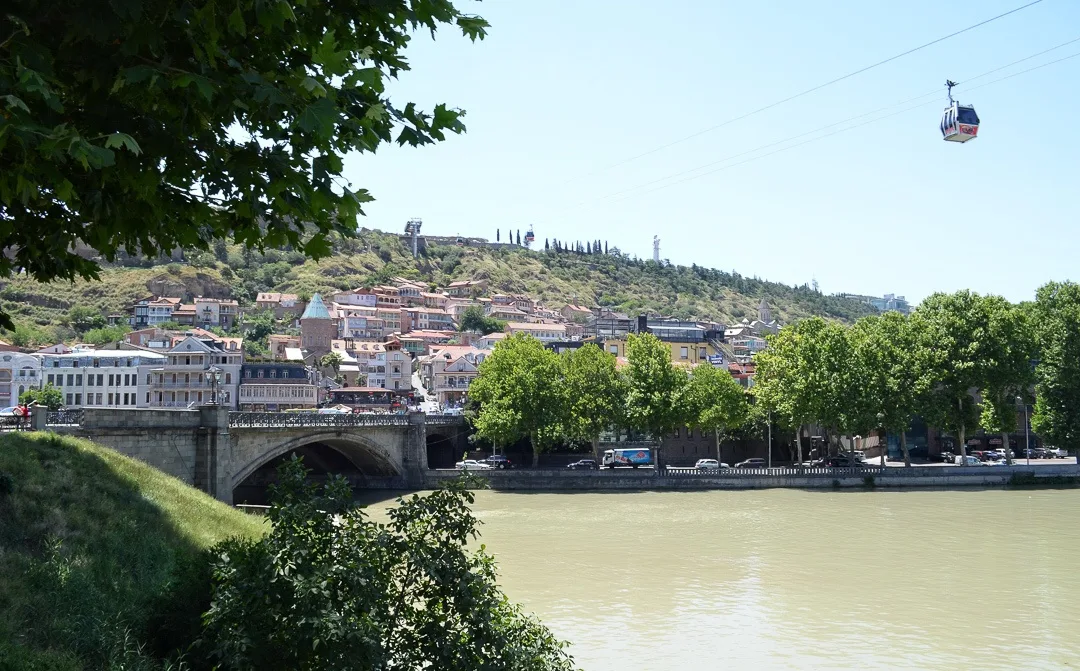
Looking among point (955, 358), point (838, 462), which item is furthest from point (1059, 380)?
point (838, 462)

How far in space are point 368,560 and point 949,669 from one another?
12.3 meters

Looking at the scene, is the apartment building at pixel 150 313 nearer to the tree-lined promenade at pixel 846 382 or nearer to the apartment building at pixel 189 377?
the apartment building at pixel 189 377

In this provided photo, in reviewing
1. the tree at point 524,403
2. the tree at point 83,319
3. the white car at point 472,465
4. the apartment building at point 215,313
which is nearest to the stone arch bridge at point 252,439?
the white car at point 472,465

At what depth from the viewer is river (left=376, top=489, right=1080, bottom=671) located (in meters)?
17.8

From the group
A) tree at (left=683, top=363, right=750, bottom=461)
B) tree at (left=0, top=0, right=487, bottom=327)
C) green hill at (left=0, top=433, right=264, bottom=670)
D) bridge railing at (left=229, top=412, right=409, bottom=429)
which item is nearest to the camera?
tree at (left=0, top=0, right=487, bottom=327)

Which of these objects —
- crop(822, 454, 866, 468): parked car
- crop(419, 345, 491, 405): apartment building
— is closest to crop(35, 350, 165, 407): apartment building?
crop(419, 345, 491, 405): apartment building

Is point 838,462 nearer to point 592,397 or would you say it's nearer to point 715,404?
point 715,404

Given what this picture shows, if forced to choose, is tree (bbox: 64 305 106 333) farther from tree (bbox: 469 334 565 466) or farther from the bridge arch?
tree (bbox: 469 334 565 466)

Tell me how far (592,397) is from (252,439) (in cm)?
2079

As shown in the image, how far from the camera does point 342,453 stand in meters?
49.1

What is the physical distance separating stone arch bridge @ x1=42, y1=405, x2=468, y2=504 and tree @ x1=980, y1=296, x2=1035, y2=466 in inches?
1141

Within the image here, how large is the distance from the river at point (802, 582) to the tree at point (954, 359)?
898 centimetres

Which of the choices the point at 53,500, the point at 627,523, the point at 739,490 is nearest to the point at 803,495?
the point at 739,490

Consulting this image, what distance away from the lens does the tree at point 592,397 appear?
174 ft
